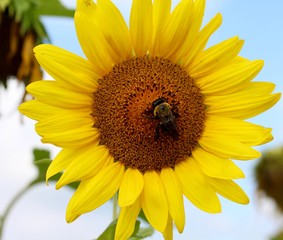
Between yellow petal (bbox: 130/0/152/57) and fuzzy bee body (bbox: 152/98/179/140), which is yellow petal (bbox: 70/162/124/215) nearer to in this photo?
fuzzy bee body (bbox: 152/98/179/140)

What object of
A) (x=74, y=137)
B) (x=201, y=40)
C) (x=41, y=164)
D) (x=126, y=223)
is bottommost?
(x=41, y=164)

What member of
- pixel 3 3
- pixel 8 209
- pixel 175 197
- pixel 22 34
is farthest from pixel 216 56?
pixel 22 34

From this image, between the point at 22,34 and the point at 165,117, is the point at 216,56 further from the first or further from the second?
the point at 22,34

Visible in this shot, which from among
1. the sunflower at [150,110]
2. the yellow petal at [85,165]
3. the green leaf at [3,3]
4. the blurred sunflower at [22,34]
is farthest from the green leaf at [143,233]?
the green leaf at [3,3]

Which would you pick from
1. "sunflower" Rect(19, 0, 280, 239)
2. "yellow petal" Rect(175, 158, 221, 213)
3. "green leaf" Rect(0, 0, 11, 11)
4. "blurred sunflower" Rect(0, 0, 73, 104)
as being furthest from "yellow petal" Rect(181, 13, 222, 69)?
"green leaf" Rect(0, 0, 11, 11)

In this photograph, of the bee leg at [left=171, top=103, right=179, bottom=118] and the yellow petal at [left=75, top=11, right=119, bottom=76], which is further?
the bee leg at [left=171, top=103, right=179, bottom=118]

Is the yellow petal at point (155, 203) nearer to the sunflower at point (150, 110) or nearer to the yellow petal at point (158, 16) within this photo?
the sunflower at point (150, 110)
